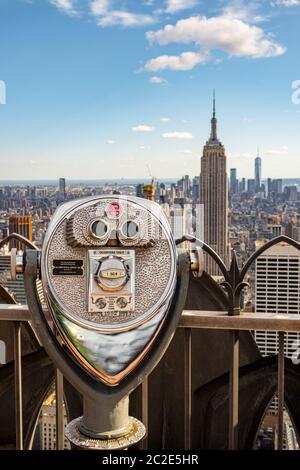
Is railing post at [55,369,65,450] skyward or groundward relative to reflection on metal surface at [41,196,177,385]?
groundward

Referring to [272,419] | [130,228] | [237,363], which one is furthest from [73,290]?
[272,419]

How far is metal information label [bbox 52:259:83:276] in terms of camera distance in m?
1.61

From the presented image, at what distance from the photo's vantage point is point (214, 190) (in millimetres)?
4371

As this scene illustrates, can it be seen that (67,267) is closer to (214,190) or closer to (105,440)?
(105,440)

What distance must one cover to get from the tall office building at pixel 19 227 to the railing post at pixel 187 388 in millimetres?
755

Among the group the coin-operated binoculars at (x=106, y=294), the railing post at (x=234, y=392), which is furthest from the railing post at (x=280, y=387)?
the coin-operated binoculars at (x=106, y=294)

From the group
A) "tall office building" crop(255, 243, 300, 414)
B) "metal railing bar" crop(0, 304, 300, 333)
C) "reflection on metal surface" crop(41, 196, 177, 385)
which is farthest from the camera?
"tall office building" crop(255, 243, 300, 414)

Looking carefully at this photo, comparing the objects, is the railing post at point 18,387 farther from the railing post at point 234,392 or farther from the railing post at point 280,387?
the railing post at point 280,387

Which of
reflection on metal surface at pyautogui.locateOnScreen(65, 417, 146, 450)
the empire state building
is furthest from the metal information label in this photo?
the empire state building

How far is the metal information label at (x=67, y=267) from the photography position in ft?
5.27

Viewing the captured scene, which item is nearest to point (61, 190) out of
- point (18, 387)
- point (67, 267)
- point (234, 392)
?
point (67, 267)

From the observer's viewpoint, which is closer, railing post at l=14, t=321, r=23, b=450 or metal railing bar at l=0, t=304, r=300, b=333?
metal railing bar at l=0, t=304, r=300, b=333

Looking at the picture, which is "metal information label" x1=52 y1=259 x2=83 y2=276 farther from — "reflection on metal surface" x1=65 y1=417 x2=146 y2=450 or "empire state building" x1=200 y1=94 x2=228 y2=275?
"empire state building" x1=200 y1=94 x2=228 y2=275
